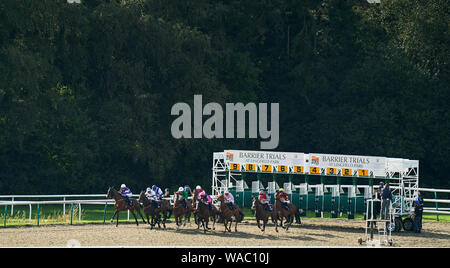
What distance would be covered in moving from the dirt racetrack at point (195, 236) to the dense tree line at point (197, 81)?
13386 mm

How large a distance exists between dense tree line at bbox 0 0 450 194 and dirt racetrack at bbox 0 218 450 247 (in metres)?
13.4

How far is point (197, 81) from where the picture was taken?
44.0 metres

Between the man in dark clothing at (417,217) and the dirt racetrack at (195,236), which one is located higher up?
the man in dark clothing at (417,217)

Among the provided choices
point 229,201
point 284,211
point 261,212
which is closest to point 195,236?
point 229,201

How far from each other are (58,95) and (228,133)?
1074cm

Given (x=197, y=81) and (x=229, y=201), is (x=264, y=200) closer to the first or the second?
(x=229, y=201)

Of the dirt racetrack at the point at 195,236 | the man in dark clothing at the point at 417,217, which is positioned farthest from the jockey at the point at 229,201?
the man in dark clothing at the point at 417,217

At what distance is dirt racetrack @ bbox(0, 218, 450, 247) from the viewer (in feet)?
73.8

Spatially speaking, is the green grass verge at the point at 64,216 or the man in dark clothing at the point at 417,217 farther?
the green grass verge at the point at 64,216

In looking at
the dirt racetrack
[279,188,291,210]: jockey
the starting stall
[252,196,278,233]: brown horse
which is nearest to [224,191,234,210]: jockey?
[252,196,278,233]: brown horse

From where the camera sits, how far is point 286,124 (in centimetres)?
5144

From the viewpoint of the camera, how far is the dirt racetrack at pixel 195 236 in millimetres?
22500

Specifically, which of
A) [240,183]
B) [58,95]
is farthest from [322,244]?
[58,95]

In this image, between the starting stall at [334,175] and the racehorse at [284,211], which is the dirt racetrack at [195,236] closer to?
the racehorse at [284,211]
